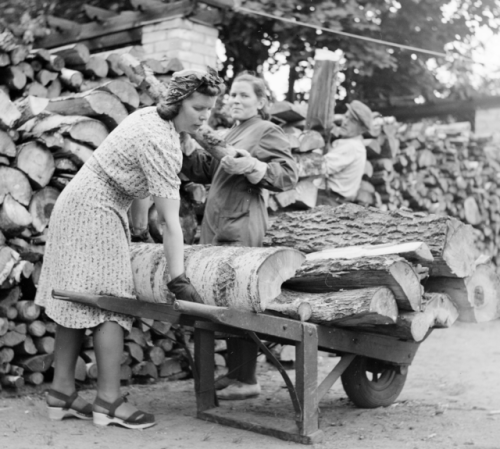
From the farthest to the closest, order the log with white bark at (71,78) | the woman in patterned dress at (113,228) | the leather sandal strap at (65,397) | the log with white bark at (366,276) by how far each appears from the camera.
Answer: the log with white bark at (71,78)
the leather sandal strap at (65,397)
the log with white bark at (366,276)
the woman in patterned dress at (113,228)

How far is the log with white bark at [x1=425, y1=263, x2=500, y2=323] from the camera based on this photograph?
174 inches

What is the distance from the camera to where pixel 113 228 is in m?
3.91

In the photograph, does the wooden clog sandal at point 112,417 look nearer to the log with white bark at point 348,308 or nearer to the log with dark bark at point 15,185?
the log with white bark at point 348,308

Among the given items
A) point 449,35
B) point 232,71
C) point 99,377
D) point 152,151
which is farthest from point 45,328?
point 449,35

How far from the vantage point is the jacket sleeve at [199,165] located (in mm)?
4938

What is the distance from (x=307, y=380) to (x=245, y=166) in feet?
4.17

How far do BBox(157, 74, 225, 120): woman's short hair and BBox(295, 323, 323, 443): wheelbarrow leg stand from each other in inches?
47.8

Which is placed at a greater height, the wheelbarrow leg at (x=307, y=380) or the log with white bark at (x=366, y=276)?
the log with white bark at (x=366, y=276)

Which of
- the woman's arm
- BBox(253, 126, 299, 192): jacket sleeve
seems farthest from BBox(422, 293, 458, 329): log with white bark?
the woman's arm

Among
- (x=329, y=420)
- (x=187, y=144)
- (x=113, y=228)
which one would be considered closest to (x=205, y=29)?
(x=187, y=144)

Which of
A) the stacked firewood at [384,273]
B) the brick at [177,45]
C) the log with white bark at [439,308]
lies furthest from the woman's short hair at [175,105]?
the brick at [177,45]

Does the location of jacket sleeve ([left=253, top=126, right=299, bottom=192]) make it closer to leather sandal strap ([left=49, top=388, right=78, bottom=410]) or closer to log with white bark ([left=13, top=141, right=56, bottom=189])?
log with white bark ([left=13, top=141, right=56, bottom=189])

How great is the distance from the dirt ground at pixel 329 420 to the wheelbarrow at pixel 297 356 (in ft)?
0.29

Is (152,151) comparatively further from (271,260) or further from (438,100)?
(438,100)
